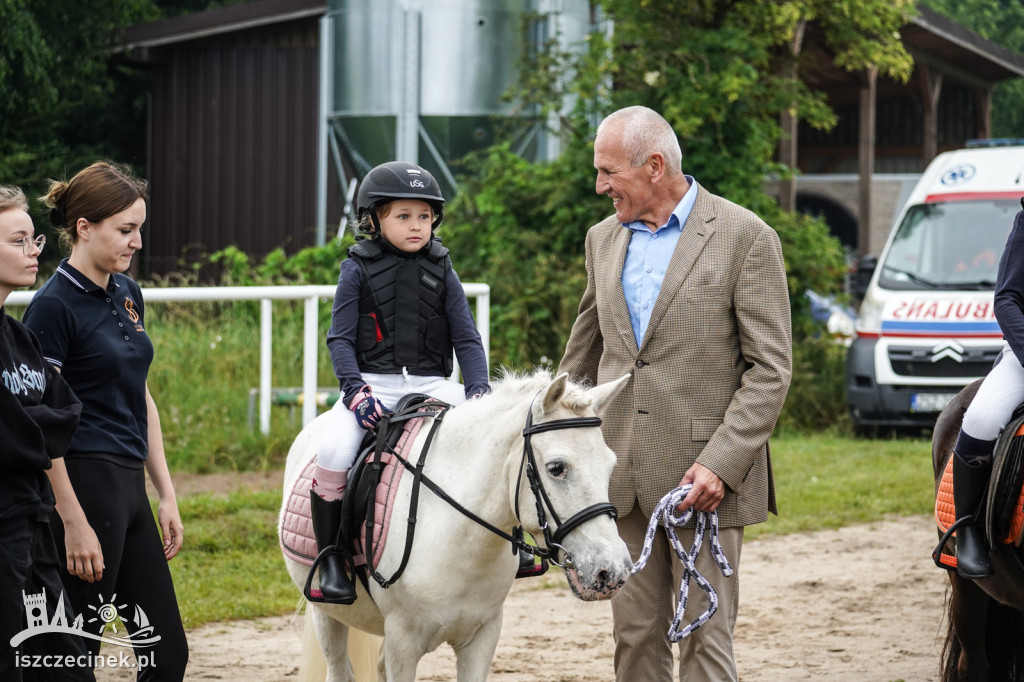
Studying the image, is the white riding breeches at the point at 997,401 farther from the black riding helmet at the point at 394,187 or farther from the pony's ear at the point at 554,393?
the black riding helmet at the point at 394,187

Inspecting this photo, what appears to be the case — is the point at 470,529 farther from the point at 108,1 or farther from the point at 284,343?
the point at 108,1

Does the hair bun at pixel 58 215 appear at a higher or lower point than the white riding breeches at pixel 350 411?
higher

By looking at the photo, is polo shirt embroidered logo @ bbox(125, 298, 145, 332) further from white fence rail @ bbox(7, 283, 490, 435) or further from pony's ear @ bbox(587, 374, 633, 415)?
white fence rail @ bbox(7, 283, 490, 435)

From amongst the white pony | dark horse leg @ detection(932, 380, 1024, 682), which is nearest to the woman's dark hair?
the white pony

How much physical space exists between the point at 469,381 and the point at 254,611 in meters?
2.84

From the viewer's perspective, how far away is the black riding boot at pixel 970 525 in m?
4.48

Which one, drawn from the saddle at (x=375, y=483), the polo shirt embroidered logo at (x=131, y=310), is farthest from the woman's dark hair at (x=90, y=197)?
the saddle at (x=375, y=483)

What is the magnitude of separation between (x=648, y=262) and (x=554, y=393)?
31.6 inches

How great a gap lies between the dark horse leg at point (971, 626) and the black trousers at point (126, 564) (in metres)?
3.03

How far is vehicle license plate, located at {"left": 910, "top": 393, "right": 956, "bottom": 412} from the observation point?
11.7m

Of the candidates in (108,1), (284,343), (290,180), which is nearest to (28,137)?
(108,1)

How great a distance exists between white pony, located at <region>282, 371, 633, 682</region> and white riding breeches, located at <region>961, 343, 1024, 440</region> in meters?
1.65

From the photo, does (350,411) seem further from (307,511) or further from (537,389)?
(537,389)

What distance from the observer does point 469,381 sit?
441 cm
